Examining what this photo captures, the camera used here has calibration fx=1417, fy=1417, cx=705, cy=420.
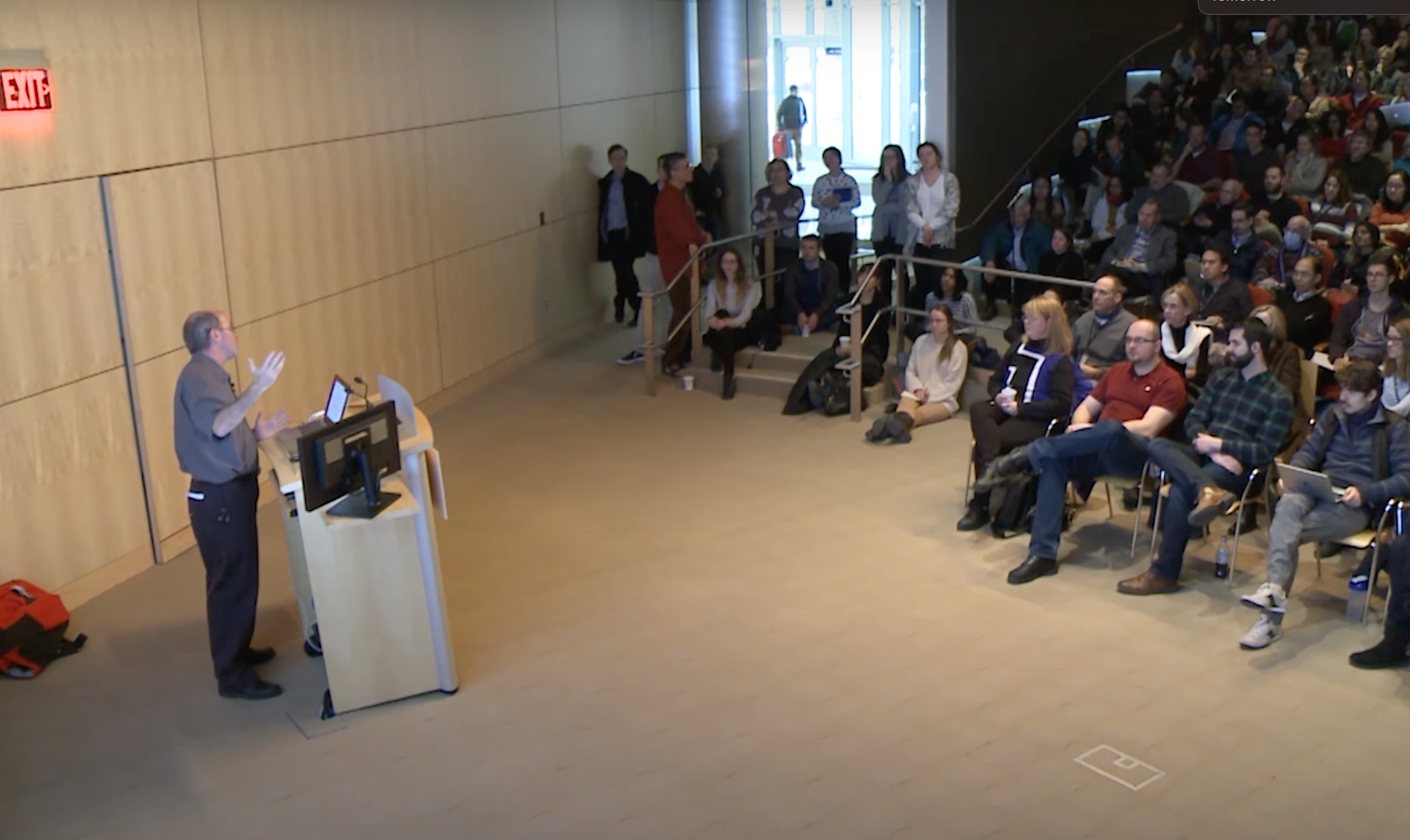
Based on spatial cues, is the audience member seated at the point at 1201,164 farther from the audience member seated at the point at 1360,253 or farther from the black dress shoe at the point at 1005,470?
the black dress shoe at the point at 1005,470

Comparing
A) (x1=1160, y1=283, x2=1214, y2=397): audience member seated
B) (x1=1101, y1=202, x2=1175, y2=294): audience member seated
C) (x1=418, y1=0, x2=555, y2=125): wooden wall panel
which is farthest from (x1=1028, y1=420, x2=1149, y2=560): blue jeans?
(x1=418, y1=0, x2=555, y2=125): wooden wall panel

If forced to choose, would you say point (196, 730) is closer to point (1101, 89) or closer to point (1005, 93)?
point (1005, 93)

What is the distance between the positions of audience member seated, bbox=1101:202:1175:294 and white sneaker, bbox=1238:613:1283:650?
3.94 m

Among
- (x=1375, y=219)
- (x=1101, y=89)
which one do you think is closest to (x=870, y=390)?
(x=1375, y=219)

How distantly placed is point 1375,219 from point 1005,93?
3868 mm

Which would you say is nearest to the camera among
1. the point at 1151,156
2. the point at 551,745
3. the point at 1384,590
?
the point at 551,745

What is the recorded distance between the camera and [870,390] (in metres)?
9.59

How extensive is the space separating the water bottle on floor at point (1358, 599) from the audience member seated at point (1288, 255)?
3368 millimetres

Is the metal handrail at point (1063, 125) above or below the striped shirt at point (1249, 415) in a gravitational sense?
above

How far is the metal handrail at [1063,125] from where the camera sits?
41.3 ft

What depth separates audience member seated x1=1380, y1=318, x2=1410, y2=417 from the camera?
20.8 feet

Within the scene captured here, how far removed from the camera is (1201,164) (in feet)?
37.1

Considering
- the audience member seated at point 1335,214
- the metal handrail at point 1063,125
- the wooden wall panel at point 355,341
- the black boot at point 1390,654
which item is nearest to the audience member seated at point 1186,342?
the black boot at point 1390,654

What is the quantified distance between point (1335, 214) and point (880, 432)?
386 cm
